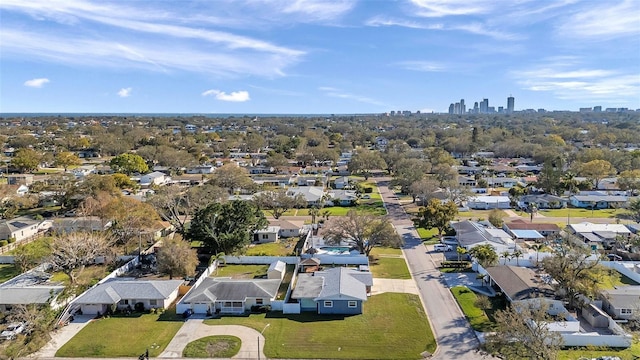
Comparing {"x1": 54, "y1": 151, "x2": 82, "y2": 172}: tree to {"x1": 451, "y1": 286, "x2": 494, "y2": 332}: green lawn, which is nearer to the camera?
{"x1": 451, "y1": 286, "x2": 494, "y2": 332}: green lawn

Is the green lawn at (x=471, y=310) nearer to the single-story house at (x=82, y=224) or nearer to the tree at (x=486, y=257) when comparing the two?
the tree at (x=486, y=257)

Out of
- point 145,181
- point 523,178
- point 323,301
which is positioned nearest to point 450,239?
point 323,301

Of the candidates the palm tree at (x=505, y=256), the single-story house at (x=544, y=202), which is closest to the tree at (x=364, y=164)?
the single-story house at (x=544, y=202)

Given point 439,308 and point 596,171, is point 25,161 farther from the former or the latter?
point 596,171

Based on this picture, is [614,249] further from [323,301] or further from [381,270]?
[323,301]

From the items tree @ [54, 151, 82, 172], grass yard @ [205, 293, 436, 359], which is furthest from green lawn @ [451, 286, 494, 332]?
tree @ [54, 151, 82, 172]

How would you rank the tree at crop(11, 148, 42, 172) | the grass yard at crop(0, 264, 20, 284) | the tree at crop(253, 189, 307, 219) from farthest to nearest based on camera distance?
the tree at crop(11, 148, 42, 172) < the tree at crop(253, 189, 307, 219) < the grass yard at crop(0, 264, 20, 284)

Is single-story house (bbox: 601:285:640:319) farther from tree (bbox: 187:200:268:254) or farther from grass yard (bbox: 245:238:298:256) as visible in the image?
tree (bbox: 187:200:268:254)

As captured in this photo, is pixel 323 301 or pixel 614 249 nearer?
pixel 323 301
